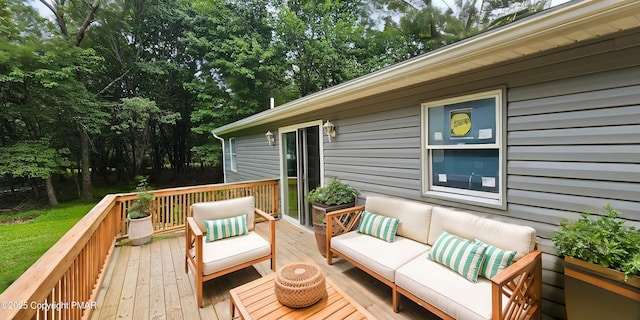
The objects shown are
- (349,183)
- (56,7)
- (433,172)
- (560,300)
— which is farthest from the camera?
(56,7)

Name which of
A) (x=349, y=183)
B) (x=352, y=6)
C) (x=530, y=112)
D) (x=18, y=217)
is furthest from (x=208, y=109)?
(x=530, y=112)

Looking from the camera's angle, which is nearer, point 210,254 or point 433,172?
point 210,254

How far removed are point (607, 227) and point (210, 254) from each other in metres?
3.35

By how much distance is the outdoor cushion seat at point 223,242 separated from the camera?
2639 millimetres

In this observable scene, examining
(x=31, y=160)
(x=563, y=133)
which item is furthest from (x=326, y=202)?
(x=31, y=160)

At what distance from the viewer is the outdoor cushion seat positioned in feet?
8.66

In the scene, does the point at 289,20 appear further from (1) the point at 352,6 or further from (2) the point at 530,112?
(2) the point at 530,112

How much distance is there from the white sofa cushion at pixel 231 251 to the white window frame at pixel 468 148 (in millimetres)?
2125

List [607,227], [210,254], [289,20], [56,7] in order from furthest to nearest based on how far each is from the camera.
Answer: [289,20] → [56,7] → [210,254] → [607,227]

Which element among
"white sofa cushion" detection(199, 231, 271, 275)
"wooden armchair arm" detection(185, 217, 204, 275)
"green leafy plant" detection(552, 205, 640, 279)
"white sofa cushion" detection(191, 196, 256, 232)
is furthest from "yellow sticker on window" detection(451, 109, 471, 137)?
"wooden armchair arm" detection(185, 217, 204, 275)

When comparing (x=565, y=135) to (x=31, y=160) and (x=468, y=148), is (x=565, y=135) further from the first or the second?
(x=31, y=160)

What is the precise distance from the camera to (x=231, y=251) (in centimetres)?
288

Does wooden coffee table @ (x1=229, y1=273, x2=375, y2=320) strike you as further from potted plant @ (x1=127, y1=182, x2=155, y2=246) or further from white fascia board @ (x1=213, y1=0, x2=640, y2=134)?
potted plant @ (x1=127, y1=182, x2=155, y2=246)

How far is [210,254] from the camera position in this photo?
280 cm
